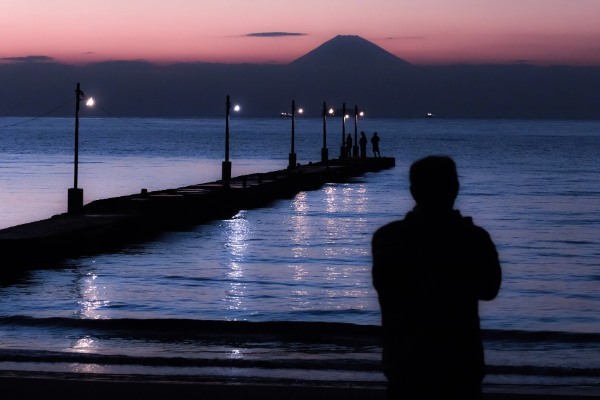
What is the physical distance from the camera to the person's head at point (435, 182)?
4664 mm

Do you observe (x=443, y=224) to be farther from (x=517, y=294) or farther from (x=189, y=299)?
(x=517, y=294)

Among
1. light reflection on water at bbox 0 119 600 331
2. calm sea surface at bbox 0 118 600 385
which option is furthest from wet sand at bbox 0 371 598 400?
light reflection on water at bbox 0 119 600 331

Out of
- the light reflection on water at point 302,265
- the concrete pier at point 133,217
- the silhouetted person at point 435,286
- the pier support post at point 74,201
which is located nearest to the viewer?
the silhouetted person at point 435,286

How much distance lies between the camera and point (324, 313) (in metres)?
16.3

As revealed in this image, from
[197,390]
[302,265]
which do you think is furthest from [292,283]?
[197,390]

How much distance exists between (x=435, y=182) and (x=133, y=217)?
78.0 ft

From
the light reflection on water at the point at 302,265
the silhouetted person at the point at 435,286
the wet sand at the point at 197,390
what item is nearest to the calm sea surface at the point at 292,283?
the light reflection on water at the point at 302,265

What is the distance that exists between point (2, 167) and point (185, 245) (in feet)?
155

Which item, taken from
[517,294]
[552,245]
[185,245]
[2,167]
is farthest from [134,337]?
[2,167]

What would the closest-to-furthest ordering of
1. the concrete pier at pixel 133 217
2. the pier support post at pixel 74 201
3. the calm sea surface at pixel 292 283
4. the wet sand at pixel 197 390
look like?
the wet sand at pixel 197 390
the calm sea surface at pixel 292 283
the concrete pier at pixel 133 217
the pier support post at pixel 74 201

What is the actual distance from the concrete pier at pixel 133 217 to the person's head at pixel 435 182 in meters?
16.3

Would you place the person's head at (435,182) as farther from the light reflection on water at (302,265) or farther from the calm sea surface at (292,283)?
the light reflection on water at (302,265)

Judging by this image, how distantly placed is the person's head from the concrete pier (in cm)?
1632

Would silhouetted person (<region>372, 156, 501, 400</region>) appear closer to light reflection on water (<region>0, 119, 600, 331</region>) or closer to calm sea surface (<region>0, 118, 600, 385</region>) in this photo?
calm sea surface (<region>0, 118, 600, 385</region>)
